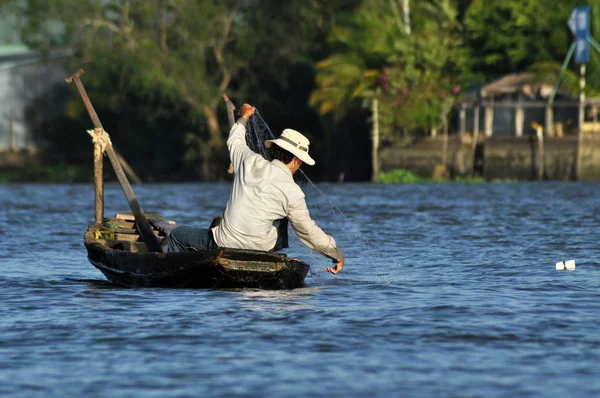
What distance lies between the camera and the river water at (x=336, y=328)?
8508 mm

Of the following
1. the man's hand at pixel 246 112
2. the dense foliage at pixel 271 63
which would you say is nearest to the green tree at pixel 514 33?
the dense foliage at pixel 271 63

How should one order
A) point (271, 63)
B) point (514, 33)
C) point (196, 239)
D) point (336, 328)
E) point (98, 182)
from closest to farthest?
point (336, 328) < point (196, 239) < point (98, 182) < point (514, 33) < point (271, 63)

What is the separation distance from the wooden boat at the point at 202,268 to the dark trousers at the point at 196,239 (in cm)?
25

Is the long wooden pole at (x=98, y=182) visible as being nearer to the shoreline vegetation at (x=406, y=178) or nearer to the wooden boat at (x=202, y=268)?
the wooden boat at (x=202, y=268)

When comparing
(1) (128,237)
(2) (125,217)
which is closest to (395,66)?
(2) (125,217)

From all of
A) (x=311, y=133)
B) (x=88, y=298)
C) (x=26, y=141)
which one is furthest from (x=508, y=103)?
(x=88, y=298)

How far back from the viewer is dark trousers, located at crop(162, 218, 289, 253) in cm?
1287

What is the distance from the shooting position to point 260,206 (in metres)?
12.2

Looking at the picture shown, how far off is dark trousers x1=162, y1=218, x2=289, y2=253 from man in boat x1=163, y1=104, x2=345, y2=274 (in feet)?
0.25

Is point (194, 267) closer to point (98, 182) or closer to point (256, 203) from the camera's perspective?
point (256, 203)

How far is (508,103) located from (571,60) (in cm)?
277

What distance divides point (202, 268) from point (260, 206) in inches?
37.5

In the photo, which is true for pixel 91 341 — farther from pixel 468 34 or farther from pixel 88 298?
pixel 468 34

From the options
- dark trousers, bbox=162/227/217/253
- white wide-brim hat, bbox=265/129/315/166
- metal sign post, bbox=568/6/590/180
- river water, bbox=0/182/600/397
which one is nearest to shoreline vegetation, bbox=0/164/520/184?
metal sign post, bbox=568/6/590/180
